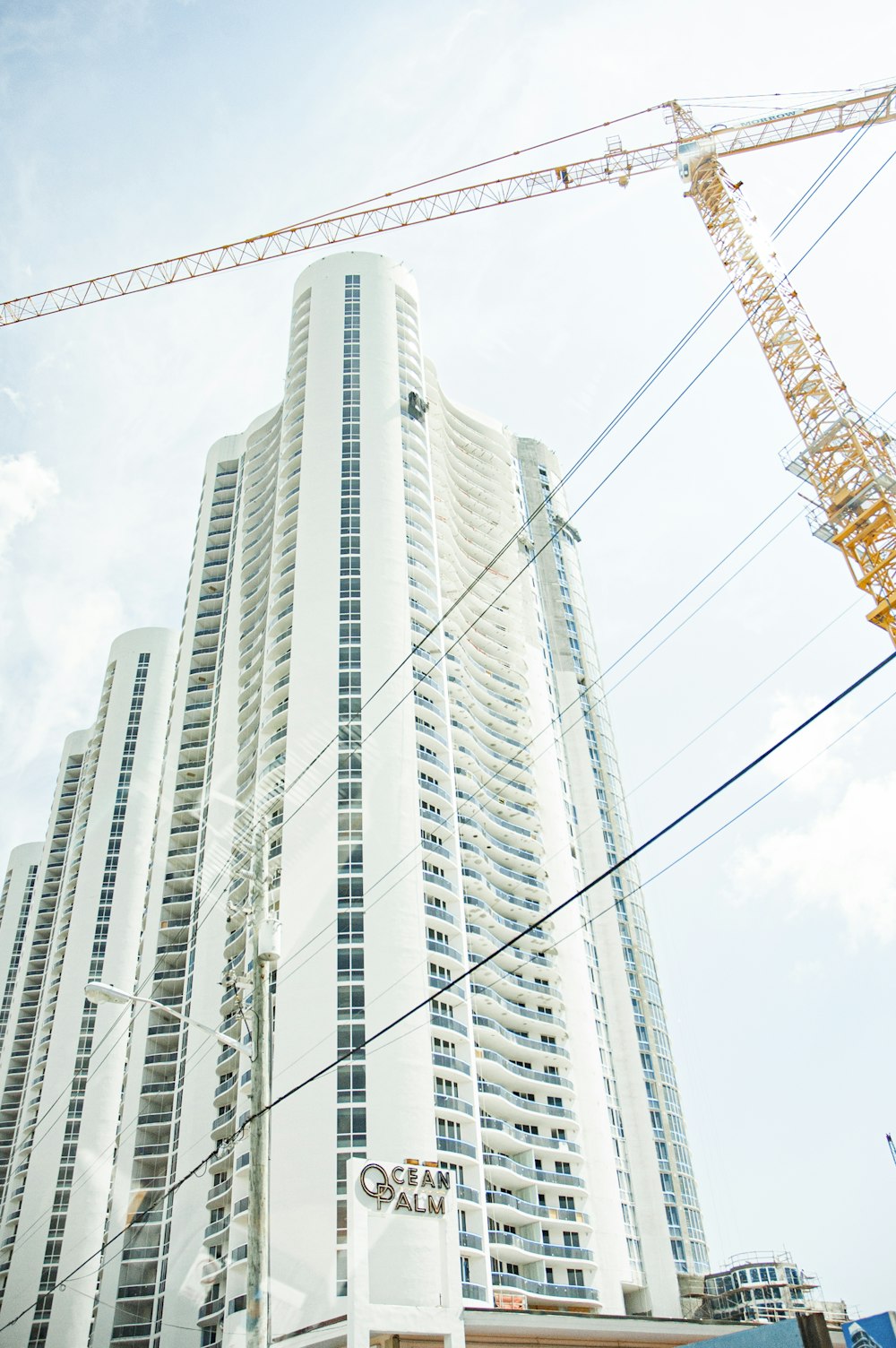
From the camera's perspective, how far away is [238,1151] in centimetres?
6719

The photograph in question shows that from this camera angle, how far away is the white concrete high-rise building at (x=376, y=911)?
65812 mm

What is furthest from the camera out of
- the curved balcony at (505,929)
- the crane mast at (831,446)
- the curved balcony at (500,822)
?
the curved balcony at (500,822)

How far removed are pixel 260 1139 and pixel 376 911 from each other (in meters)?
52.9

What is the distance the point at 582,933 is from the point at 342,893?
32793mm

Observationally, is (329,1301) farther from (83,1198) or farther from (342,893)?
(83,1198)

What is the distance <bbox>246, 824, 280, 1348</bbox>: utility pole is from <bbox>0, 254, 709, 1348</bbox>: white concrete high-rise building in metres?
31.4

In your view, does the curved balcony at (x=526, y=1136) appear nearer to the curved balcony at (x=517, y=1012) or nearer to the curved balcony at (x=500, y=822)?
the curved balcony at (x=517, y=1012)

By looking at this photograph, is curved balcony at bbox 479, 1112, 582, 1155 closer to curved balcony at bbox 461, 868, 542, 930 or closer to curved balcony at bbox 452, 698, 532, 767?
curved balcony at bbox 461, 868, 542, 930

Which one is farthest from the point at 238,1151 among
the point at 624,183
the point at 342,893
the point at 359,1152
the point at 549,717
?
the point at 624,183

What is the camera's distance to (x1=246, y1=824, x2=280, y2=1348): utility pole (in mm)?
16656

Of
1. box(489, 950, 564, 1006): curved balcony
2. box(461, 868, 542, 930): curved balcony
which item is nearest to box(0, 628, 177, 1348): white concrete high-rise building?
box(489, 950, 564, 1006): curved balcony

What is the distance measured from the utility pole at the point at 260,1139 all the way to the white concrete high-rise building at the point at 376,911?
3136 centimetres

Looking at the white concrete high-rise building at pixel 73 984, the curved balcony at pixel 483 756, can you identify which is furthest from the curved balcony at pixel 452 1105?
the white concrete high-rise building at pixel 73 984

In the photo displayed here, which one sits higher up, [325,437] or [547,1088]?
[325,437]
